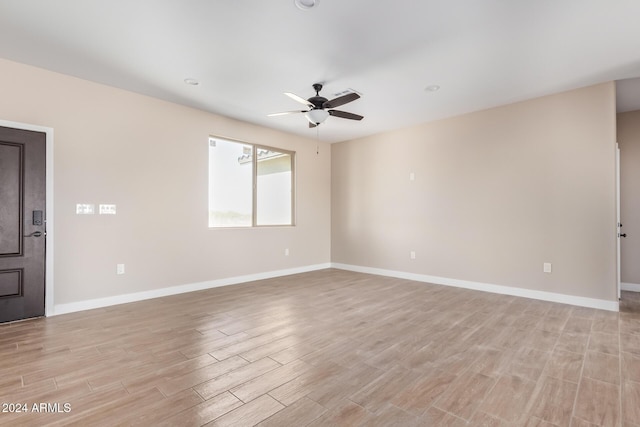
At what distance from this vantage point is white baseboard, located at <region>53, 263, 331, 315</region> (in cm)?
356

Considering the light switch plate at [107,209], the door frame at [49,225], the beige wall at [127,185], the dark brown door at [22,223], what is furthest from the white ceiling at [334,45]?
the light switch plate at [107,209]

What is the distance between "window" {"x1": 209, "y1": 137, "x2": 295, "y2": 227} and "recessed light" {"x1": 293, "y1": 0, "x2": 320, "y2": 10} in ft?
10.3

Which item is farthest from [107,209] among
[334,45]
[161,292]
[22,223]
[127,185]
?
[334,45]

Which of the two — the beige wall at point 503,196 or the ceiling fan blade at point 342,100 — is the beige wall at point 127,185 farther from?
the beige wall at point 503,196

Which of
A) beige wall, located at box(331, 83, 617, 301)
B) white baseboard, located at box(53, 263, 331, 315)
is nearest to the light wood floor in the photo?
white baseboard, located at box(53, 263, 331, 315)

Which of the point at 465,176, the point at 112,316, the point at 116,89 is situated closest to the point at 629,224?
the point at 465,176

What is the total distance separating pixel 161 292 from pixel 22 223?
5.69ft

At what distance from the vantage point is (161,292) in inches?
168

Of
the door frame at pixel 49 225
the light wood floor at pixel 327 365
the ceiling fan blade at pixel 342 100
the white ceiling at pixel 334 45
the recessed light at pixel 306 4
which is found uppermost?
the white ceiling at pixel 334 45

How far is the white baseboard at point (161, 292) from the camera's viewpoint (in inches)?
140

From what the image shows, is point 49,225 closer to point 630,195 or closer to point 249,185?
point 249,185

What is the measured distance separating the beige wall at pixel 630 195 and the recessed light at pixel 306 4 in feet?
17.8

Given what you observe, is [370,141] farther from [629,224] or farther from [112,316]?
[112,316]

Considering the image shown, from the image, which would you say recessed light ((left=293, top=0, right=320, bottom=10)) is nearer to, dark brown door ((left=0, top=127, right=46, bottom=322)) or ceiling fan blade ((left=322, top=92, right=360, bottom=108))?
ceiling fan blade ((left=322, top=92, right=360, bottom=108))
